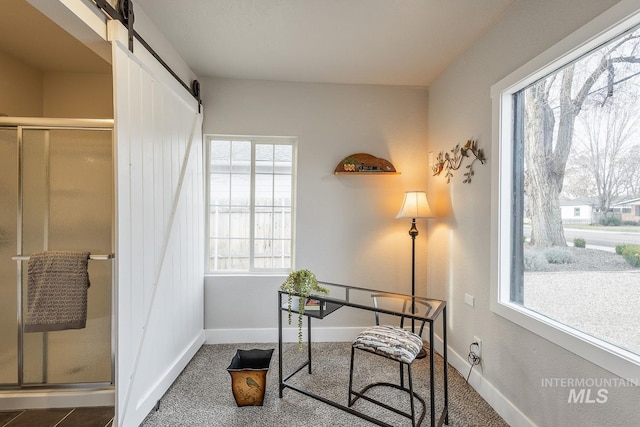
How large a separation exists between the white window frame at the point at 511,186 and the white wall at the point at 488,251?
63 mm

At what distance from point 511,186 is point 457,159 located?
613 mm

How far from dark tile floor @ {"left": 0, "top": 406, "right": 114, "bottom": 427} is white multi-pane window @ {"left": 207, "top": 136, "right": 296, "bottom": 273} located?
139 cm

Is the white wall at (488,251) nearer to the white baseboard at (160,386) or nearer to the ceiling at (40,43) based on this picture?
the white baseboard at (160,386)

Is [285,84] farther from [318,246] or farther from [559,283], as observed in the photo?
[559,283]

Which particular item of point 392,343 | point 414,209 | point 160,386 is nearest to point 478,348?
point 392,343

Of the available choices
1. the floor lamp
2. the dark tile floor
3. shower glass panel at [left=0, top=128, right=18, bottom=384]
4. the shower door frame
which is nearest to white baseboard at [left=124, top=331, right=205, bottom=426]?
the dark tile floor

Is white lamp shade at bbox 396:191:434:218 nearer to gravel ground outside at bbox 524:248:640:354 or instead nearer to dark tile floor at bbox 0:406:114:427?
gravel ground outside at bbox 524:248:640:354

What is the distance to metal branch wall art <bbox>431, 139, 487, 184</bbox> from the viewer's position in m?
2.23

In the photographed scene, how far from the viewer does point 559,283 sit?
5.36 ft

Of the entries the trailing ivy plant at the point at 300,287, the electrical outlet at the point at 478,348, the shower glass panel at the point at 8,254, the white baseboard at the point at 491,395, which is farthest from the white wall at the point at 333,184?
the shower glass panel at the point at 8,254

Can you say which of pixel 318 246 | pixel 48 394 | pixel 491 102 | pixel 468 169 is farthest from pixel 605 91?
pixel 48 394

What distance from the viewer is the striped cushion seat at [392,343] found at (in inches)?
65.5

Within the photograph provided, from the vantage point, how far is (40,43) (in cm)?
218

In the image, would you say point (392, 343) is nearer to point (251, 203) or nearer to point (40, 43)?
point (251, 203)
